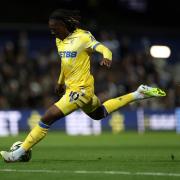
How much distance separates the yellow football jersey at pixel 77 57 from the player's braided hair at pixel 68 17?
4.7 inches

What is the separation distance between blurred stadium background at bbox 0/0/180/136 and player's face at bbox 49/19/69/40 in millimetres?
12100

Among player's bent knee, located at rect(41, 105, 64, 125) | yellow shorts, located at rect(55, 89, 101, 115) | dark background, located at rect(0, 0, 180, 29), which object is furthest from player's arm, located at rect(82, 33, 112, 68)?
dark background, located at rect(0, 0, 180, 29)

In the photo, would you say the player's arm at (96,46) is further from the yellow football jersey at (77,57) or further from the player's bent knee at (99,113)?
the player's bent knee at (99,113)

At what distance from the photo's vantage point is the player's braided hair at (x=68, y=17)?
36.6 feet

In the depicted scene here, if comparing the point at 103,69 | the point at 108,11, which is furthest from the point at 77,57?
the point at 108,11

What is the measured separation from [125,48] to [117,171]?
60.7 ft

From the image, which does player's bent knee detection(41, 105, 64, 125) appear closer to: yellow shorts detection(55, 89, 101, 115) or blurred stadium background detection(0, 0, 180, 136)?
yellow shorts detection(55, 89, 101, 115)

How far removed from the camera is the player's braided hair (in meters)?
11.1

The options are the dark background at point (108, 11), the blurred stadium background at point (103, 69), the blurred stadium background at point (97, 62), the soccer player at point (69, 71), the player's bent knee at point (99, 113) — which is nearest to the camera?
the soccer player at point (69, 71)

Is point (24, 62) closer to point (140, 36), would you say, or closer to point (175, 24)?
point (140, 36)

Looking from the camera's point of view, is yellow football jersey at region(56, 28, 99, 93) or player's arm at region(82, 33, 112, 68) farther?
yellow football jersey at region(56, 28, 99, 93)

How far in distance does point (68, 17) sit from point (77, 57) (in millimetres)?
641

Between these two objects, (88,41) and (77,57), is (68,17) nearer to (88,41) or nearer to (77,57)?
(88,41)

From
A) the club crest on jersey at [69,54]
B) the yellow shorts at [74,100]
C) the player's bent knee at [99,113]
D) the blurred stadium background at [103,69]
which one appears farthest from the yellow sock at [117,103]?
the blurred stadium background at [103,69]
